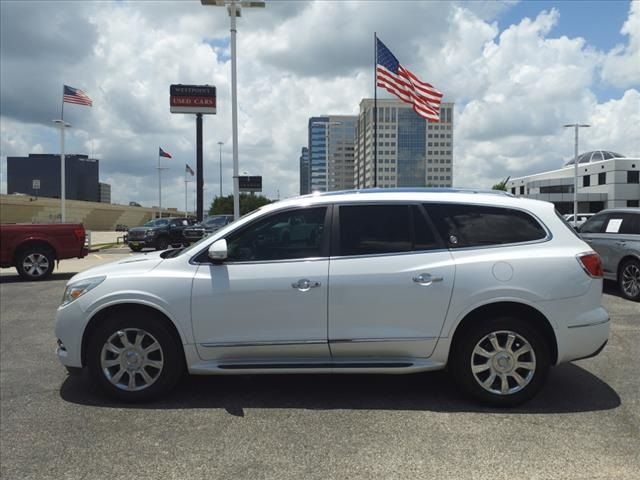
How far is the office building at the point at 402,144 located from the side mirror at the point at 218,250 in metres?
24.1

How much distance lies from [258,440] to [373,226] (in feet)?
6.14

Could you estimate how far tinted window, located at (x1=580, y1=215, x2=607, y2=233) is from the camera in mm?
10148

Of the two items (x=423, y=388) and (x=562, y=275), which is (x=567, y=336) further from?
(x=423, y=388)

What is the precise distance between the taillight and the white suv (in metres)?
0.01

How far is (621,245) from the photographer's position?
9.40 metres

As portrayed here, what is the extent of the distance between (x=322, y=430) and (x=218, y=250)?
1.57 metres

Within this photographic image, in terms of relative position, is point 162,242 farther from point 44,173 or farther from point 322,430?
point 44,173

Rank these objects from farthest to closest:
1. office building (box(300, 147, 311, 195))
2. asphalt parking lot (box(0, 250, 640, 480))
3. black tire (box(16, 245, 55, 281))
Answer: office building (box(300, 147, 311, 195)) → black tire (box(16, 245, 55, 281)) → asphalt parking lot (box(0, 250, 640, 480))

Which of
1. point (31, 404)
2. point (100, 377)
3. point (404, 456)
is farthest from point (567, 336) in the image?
point (31, 404)

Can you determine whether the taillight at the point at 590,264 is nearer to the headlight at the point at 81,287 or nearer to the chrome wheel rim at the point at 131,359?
the chrome wheel rim at the point at 131,359

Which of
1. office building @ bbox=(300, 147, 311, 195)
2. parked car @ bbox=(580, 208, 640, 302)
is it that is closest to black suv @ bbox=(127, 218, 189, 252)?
parked car @ bbox=(580, 208, 640, 302)

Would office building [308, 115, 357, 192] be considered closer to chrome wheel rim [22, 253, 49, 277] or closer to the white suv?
chrome wheel rim [22, 253, 49, 277]

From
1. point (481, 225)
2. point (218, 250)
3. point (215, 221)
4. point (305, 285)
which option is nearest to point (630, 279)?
point (481, 225)

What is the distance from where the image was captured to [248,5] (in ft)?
58.0
